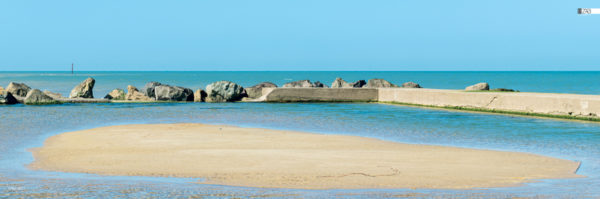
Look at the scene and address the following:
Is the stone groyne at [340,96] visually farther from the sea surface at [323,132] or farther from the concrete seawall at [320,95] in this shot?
the sea surface at [323,132]

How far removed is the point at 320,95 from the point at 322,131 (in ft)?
51.9

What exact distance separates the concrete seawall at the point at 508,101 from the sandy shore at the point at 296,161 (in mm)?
Result: 8710

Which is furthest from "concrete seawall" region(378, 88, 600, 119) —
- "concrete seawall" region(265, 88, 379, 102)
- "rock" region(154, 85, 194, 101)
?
"rock" region(154, 85, 194, 101)

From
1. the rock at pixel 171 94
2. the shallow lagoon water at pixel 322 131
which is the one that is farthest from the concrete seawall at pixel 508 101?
the rock at pixel 171 94

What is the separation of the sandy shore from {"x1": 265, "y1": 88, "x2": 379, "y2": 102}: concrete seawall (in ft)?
58.5

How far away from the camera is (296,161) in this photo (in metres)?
11.0

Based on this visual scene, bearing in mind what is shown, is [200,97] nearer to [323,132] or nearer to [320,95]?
[320,95]

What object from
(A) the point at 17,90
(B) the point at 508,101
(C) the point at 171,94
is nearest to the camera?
(B) the point at 508,101

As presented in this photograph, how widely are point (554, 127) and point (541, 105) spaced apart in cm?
449

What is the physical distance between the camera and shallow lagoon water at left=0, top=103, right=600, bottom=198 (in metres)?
8.35

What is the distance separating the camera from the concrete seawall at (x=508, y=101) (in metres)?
21.2

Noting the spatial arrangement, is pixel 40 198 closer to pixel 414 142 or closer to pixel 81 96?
pixel 414 142

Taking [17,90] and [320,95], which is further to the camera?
[17,90]

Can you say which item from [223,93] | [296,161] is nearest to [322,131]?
[296,161]
